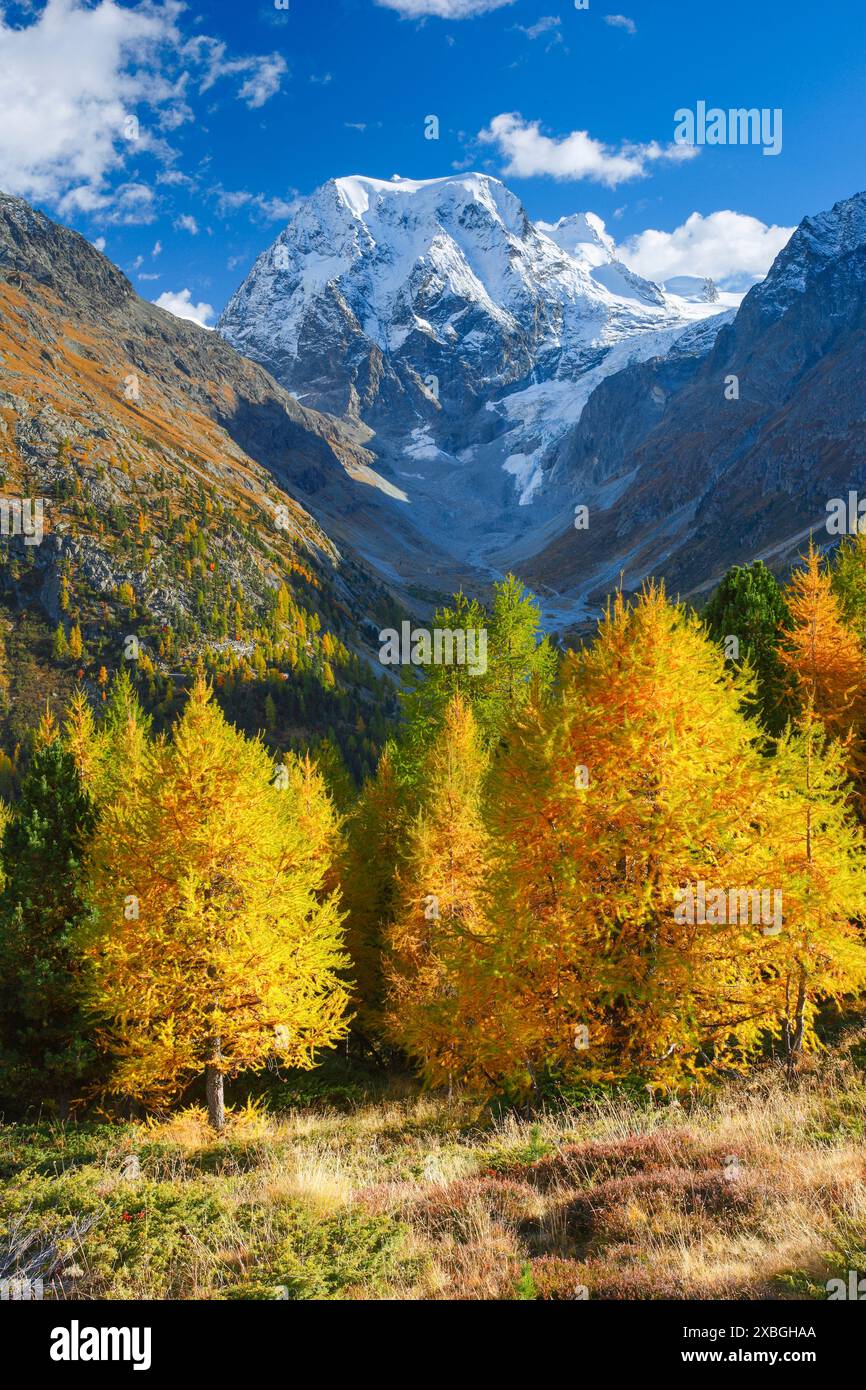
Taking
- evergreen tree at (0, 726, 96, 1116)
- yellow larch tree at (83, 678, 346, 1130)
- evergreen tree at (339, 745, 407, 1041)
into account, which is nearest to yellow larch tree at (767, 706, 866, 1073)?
yellow larch tree at (83, 678, 346, 1130)

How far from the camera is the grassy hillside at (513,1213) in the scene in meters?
6.45

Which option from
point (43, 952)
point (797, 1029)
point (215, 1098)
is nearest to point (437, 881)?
point (215, 1098)

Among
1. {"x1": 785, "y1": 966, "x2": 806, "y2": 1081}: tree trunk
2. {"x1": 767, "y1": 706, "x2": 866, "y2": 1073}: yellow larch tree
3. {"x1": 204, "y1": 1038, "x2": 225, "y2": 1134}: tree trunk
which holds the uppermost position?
{"x1": 767, "y1": 706, "x2": 866, "y2": 1073}: yellow larch tree

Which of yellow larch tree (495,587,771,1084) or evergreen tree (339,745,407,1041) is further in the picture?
evergreen tree (339,745,407,1041)

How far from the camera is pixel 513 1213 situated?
331 inches

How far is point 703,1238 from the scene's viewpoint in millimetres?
6863

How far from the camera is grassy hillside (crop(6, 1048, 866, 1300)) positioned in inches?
254

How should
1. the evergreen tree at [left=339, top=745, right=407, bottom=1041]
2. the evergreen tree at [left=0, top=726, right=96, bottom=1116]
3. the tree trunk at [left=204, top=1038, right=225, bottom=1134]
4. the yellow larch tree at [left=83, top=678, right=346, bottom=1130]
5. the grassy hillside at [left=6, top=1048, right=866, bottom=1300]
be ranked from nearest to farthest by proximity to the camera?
the grassy hillside at [left=6, top=1048, right=866, bottom=1300], the yellow larch tree at [left=83, top=678, right=346, bottom=1130], the tree trunk at [left=204, top=1038, right=225, bottom=1134], the evergreen tree at [left=0, top=726, right=96, bottom=1116], the evergreen tree at [left=339, top=745, right=407, bottom=1041]

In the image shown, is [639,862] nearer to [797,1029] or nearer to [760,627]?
[797,1029]

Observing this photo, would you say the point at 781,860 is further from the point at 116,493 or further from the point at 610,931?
the point at 116,493

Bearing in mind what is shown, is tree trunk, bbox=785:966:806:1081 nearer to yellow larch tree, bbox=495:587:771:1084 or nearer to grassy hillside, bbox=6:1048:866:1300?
grassy hillside, bbox=6:1048:866:1300

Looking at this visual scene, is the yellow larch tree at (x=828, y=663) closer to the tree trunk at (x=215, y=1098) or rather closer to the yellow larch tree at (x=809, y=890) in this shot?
the yellow larch tree at (x=809, y=890)

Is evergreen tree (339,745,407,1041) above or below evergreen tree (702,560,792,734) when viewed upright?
below
